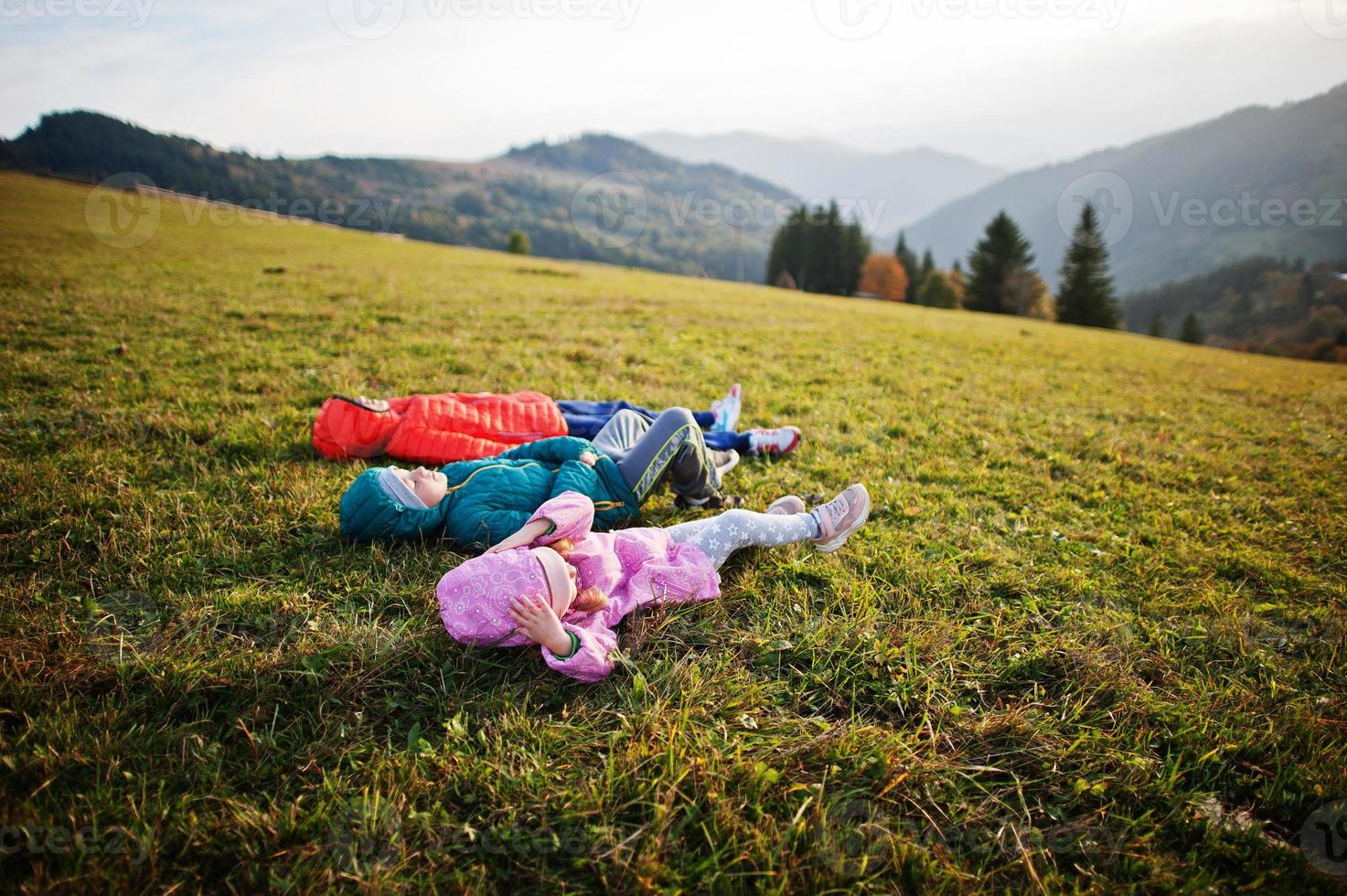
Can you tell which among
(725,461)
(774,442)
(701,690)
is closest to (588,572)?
(701,690)

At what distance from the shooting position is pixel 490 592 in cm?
266

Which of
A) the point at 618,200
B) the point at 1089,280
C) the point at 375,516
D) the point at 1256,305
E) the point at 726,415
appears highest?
the point at 618,200

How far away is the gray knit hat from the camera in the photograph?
137 inches

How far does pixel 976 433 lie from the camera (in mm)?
6191

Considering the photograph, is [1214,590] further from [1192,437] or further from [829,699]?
[1192,437]

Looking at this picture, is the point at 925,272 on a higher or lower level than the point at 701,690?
higher

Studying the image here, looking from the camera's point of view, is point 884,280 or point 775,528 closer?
point 775,528

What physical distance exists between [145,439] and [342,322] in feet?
20.0

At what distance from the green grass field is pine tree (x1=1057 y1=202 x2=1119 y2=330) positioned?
5334 centimetres

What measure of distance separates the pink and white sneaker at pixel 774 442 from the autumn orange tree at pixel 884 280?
199 feet

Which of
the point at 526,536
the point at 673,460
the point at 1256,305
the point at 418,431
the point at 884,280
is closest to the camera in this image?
the point at 526,536

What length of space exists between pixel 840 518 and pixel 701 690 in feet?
5.24

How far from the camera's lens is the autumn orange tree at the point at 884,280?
197ft

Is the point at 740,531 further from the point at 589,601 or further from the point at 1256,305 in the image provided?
the point at 1256,305
